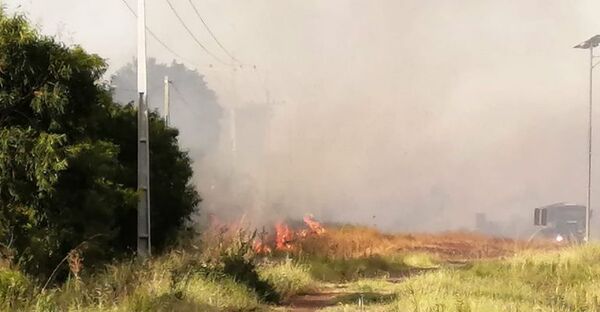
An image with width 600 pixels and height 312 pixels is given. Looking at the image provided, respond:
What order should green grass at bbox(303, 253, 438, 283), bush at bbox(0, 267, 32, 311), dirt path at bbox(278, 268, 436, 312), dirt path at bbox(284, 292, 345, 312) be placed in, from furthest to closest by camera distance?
1. green grass at bbox(303, 253, 438, 283)
2. dirt path at bbox(278, 268, 436, 312)
3. dirt path at bbox(284, 292, 345, 312)
4. bush at bbox(0, 267, 32, 311)

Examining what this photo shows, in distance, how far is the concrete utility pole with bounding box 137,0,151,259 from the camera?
17.9m

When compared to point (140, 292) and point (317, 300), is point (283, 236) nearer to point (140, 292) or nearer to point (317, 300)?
point (317, 300)

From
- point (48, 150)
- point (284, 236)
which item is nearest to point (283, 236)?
point (284, 236)

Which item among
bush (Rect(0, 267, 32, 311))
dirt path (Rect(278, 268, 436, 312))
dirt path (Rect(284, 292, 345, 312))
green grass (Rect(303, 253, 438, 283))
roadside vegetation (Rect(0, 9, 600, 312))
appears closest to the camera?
bush (Rect(0, 267, 32, 311))

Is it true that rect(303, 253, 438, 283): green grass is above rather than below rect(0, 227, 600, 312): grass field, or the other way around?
below

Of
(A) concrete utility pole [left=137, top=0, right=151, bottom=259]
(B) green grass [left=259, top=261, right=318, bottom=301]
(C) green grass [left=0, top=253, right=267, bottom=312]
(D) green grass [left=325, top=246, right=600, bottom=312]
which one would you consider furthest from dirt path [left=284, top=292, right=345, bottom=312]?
(A) concrete utility pole [left=137, top=0, right=151, bottom=259]

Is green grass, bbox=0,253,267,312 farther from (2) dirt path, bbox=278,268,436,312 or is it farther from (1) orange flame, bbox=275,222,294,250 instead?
(1) orange flame, bbox=275,222,294,250

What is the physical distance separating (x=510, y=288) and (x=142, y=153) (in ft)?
29.5

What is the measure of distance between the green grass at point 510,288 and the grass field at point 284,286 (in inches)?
0.7

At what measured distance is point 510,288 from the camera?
15.9 meters

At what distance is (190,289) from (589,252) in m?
15.6

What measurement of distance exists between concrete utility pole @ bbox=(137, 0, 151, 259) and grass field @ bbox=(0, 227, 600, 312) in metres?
0.64

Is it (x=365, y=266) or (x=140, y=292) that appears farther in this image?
(x=365, y=266)

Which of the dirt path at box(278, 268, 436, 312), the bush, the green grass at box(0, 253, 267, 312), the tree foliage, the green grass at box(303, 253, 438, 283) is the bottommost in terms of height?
the green grass at box(303, 253, 438, 283)
